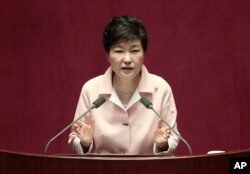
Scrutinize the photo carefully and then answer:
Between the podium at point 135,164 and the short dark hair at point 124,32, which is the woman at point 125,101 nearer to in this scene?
the short dark hair at point 124,32

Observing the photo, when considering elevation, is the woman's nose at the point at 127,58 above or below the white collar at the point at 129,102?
above

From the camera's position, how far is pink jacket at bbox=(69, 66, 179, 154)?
69.3 inches

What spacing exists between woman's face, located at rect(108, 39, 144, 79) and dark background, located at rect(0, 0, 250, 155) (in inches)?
36.4

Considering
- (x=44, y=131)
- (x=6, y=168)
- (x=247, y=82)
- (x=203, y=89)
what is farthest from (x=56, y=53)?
(x=6, y=168)

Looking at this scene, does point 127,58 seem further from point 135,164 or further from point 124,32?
point 135,164

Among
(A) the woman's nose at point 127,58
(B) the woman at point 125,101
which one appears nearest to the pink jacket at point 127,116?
(B) the woman at point 125,101

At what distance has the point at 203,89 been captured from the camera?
2686mm

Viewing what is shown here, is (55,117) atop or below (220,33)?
below

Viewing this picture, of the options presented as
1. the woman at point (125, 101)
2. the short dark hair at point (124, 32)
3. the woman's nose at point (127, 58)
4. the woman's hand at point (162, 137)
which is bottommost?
the woman's hand at point (162, 137)

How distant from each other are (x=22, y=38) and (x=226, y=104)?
45.2 inches

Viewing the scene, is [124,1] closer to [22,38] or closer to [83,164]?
[22,38]

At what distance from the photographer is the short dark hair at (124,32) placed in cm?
174

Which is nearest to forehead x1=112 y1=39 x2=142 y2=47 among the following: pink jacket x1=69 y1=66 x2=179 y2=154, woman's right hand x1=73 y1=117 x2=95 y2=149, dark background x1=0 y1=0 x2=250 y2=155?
pink jacket x1=69 y1=66 x2=179 y2=154

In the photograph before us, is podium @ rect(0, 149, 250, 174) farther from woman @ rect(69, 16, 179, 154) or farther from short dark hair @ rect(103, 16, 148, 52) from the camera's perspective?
short dark hair @ rect(103, 16, 148, 52)
